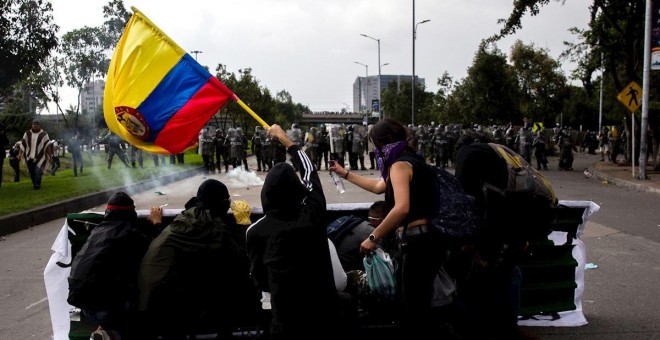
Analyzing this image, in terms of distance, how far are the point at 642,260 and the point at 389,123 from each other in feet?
16.5

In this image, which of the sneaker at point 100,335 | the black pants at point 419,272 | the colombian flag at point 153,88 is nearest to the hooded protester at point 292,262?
the black pants at point 419,272

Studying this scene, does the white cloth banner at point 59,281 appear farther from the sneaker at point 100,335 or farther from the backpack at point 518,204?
the backpack at point 518,204

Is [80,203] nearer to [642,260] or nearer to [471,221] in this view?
[642,260]

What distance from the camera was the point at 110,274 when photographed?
410 cm

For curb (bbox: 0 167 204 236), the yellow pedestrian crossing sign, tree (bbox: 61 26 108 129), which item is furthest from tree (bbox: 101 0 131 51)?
the yellow pedestrian crossing sign

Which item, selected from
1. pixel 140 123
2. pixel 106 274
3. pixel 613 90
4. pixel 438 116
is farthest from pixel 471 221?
pixel 438 116

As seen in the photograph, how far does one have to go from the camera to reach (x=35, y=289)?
22.7 ft

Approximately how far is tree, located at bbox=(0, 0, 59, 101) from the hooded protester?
1571 cm

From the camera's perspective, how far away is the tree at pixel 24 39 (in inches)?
673

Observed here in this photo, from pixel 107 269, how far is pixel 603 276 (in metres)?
5.05

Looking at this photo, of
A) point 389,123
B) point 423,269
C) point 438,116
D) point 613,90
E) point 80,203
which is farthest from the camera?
point 438,116

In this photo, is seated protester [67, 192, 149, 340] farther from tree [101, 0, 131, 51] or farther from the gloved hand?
tree [101, 0, 131, 51]

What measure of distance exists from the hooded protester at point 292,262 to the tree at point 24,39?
15712 mm

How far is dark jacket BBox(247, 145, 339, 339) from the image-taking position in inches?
137
